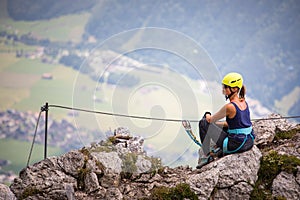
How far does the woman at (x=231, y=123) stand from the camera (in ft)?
42.1

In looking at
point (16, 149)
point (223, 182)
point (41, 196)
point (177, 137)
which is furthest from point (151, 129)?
point (16, 149)

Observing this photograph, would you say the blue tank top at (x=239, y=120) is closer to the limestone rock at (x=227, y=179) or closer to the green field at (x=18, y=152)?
the limestone rock at (x=227, y=179)

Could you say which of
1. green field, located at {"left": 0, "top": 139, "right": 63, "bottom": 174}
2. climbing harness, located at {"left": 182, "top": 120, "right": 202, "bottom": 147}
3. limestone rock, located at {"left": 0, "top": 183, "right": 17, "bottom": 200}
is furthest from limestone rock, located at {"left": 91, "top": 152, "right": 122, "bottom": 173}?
green field, located at {"left": 0, "top": 139, "right": 63, "bottom": 174}

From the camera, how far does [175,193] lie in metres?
12.8

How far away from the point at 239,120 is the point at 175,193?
266 centimetres

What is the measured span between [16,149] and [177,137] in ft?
548

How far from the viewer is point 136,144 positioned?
1539 centimetres

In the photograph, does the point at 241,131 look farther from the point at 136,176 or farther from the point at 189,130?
the point at 136,176

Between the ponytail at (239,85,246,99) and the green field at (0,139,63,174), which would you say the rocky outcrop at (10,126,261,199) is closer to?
the ponytail at (239,85,246,99)

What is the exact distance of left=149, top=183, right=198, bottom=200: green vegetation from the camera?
12.7 meters

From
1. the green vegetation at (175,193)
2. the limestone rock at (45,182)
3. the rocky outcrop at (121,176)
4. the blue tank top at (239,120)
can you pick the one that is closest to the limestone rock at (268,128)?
the rocky outcrop at (121,176)

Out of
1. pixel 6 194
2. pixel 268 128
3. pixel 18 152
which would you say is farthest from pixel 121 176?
pixel 18 152

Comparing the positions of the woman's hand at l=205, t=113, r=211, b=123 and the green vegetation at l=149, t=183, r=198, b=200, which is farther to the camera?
the woman's hand at l=205, t=113, r=211, b=123

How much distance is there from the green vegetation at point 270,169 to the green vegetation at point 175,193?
1.73 meters
